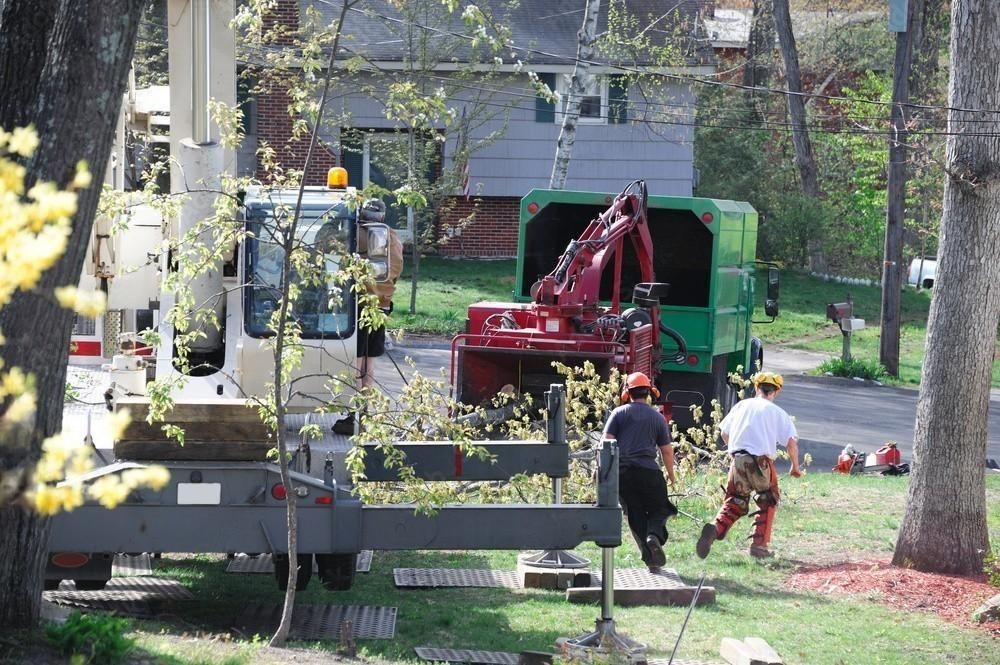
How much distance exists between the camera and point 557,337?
585 inches

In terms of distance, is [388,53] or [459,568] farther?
[388,53]

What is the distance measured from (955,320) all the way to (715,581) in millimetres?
2640

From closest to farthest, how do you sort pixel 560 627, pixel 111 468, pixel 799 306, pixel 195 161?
pixel 111 468
pixel 560 627
pixel 195 161
pixel 799 306

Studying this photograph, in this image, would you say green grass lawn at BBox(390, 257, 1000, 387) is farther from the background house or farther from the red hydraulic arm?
the red hydraulic arm

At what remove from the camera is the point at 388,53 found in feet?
101

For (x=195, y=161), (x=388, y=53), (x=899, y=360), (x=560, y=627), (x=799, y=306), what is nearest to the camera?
(x=560, y=627)

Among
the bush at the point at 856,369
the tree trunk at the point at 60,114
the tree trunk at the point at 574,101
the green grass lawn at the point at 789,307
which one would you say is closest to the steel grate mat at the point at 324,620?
the tree trunk at the point at 60,114

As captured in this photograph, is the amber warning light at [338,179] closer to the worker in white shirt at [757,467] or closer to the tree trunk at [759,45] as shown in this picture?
the worker in white shirt at [757,467]

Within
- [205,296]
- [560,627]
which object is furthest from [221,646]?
[205,296]

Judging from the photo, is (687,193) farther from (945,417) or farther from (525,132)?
(945,417)

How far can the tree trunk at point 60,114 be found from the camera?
565cm

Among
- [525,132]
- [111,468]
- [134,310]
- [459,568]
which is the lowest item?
[459,568]

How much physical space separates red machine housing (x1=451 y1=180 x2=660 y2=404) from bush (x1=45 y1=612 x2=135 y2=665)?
28.9 ft

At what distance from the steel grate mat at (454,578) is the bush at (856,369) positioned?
54.4 feet
